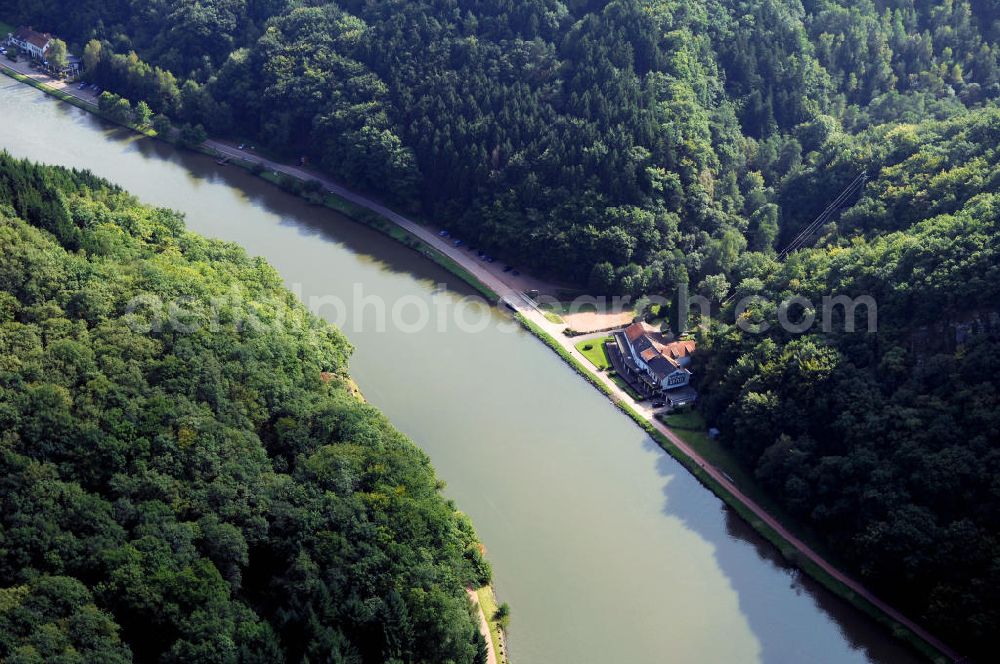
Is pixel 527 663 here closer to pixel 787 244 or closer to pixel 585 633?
pixel 585 633

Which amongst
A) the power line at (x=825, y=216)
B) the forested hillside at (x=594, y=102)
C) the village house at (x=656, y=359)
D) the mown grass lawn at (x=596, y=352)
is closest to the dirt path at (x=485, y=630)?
the village house at (x=656, y=359)

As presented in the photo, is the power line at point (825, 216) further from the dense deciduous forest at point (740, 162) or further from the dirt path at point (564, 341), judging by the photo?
the dirt path at point (564, 341)

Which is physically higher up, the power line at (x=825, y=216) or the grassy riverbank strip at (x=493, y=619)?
the power line at (x=825, y=216)

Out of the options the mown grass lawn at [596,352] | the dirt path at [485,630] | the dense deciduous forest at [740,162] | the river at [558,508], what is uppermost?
the dense deciduous forest at [740,162]

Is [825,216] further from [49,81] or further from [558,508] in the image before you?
[49,81]

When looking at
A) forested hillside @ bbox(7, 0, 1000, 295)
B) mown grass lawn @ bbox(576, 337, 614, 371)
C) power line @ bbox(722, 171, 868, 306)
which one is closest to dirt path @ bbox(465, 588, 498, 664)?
mown grass lawn @ bbox(576, 337, 614, 371)

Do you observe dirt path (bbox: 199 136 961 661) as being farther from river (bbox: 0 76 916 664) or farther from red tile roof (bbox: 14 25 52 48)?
red tile roof (bbox: 14 25 52 48)

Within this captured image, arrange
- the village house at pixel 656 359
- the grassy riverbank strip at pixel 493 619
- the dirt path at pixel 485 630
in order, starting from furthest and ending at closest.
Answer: the village house at pixel 656 359 → the grassy riverbank strip at pixel 493 619 → the dirt path at pixel 485 630

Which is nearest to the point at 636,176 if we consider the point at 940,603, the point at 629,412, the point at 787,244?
the point at 787,244
